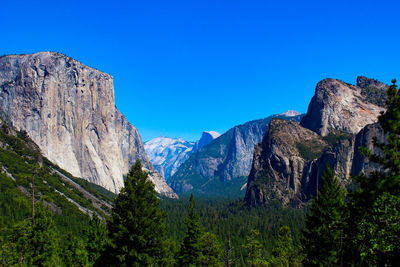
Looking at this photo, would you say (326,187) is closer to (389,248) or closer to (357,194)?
(357,194)

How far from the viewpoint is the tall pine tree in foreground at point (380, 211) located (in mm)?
14930

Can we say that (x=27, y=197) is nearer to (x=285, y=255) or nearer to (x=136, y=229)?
(x=285, y=255)

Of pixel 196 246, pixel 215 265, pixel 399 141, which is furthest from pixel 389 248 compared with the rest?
pixel 215 265

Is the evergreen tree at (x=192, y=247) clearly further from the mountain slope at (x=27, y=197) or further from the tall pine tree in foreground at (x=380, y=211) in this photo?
the mountain slope at (x=27, y=197)

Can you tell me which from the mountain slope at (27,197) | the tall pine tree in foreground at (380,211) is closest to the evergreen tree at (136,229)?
the tall pine tree in foreground at (380,211)

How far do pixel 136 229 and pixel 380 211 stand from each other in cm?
A: 1934

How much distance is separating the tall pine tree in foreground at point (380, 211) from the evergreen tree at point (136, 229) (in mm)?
16375

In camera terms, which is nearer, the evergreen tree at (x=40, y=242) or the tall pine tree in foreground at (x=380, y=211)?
the tall pine tree in foreground at (x=380, y=211)

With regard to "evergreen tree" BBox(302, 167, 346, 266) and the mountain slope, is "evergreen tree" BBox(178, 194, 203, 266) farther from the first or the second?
the mountain slope

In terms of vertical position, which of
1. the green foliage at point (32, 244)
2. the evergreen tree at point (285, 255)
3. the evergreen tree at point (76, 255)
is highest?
the green foliage at point (32, 244)

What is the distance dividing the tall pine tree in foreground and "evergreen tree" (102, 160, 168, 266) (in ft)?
53.7

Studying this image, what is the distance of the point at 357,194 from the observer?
61.9ft

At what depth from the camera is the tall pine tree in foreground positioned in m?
14.9

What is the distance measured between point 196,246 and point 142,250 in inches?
660
